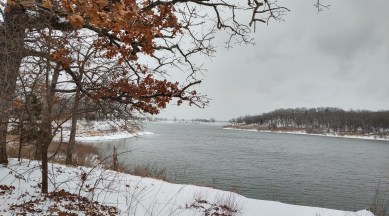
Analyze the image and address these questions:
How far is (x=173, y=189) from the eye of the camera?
425 inches

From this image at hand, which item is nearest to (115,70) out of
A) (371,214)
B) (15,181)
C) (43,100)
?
(43,100)

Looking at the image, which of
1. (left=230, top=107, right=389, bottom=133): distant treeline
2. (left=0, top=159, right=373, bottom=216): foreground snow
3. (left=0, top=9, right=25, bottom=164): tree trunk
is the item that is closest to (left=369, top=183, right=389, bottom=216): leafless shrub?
(left=0, top=159, right=373, bottom=216): foreground snow

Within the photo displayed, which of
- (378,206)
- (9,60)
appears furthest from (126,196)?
(378,206)

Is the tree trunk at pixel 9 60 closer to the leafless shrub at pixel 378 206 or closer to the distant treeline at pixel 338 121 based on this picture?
the leafless shrub at pixel 378 206

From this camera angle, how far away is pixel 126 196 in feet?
28.2

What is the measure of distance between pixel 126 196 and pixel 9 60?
398 cm

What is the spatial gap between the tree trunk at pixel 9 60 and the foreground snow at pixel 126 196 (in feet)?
3.65

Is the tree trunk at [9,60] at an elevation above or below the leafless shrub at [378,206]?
above

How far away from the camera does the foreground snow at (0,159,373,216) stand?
7.47 meters

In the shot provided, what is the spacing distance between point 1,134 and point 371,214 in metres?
10.5

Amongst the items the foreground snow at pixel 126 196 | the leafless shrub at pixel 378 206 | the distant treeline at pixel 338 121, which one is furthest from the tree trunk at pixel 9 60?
the distant treeline at pixel 338 121

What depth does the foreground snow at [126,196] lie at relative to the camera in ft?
24.5

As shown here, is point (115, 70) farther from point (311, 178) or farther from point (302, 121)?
point (302, 121)

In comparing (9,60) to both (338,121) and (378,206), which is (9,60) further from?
(338,121)
